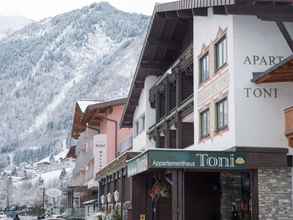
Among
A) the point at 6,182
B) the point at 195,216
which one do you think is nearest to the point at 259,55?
the point at 195,216

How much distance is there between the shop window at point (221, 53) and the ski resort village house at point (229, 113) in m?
0.04

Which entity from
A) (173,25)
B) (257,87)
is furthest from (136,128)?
(257,87)

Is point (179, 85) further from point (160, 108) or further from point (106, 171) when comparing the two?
point (106, 171)

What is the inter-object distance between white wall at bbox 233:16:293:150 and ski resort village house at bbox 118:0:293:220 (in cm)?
3

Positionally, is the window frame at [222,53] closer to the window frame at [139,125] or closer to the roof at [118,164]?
the roof at [118,164]

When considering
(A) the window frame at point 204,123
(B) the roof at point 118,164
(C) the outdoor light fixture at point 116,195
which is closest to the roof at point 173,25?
(A) the window frame at point 204,123

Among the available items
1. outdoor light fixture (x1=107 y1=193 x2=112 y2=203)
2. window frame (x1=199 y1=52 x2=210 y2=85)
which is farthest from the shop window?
outdoor light fixture (x1=107 y1=193 x2=112 y2=203)

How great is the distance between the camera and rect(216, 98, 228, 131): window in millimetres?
25531

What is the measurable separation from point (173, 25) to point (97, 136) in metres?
24.2

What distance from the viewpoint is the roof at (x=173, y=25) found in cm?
2386

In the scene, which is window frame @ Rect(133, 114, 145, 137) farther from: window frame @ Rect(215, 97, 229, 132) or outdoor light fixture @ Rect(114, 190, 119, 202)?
window frame @ Rect(215, 97, 229, 132)

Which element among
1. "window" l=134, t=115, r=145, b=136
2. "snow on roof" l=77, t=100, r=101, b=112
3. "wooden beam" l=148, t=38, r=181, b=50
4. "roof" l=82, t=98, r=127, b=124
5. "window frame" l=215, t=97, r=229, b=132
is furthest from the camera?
"snow on roof" l=77, t=100, r=101, b=112

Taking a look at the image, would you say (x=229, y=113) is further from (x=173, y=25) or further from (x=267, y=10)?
(x=173, y=25)

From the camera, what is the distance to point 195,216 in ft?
93.4
